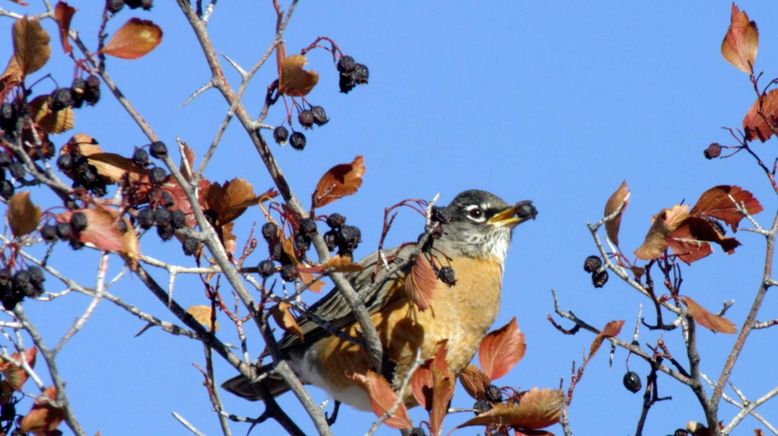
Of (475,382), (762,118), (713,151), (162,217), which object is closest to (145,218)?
(162,217)

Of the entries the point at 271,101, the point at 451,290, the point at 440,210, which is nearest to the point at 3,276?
the point at 271,101

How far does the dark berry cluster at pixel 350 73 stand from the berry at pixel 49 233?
1093mm

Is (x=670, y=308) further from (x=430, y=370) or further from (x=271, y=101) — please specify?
(x=271, y=101)

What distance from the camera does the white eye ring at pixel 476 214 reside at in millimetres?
5895

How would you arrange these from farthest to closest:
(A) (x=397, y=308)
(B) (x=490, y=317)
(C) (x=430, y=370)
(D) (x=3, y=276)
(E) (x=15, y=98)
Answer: (B) (x=490, y=317) → (A) (x=397, y=308) → (C) (x=430, y=370) → (E) (x=15, y=98) → (D) (x=3, y=276)

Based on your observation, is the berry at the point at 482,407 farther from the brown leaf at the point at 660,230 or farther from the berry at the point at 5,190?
the berry at the point at 5,190

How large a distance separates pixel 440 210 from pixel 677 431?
114 centimetres

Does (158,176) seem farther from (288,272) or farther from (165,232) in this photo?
(288,272)

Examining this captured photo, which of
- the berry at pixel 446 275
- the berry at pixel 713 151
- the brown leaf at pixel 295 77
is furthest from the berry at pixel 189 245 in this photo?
the berry at pixel 713 151

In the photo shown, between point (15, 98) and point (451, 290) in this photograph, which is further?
point (451, 290)

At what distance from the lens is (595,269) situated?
3.32m

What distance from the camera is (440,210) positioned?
11.0 ft

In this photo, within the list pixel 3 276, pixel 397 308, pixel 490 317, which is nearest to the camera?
pixel 3 276

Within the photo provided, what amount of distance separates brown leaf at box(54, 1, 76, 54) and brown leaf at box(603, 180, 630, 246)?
164 centimetres
